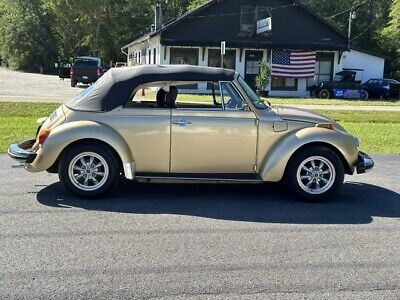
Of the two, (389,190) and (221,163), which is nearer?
(221,163)

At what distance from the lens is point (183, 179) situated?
583 cm

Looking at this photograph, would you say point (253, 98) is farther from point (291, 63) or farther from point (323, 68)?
point (323, 68)

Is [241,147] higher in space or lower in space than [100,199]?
higher

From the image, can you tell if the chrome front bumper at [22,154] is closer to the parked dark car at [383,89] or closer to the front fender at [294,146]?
the front fender at [294,146]

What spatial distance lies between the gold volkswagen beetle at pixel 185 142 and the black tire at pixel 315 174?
0.01m

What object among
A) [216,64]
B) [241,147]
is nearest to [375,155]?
[241,147]

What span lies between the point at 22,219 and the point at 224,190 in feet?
8.83

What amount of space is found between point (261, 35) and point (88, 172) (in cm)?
2663

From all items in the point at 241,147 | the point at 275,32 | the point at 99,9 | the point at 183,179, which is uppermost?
the point at 99,9

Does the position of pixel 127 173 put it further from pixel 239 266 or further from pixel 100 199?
pixel 239 266

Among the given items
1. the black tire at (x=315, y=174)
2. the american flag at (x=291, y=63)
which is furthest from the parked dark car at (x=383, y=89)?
the black tire at (x=315, y=174)

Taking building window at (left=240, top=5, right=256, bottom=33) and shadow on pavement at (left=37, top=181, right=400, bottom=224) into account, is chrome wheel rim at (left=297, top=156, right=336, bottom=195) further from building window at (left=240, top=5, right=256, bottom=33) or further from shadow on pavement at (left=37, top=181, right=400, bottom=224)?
building window at (left=240, top=5, right=256, bottom=33)

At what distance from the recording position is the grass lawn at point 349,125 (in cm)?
1034

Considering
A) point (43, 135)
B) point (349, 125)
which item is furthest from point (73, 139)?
point (349, 125)
